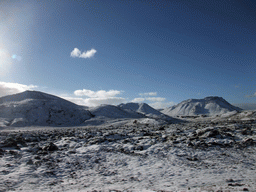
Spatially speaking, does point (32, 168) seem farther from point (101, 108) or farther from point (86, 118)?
point (101, 108)

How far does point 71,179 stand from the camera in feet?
24.1

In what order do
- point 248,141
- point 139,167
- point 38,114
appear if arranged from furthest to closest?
point 38,114 → point 248,141 → point 139,167

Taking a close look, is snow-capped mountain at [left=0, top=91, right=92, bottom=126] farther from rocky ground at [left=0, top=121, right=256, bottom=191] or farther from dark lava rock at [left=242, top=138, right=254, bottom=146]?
dark lava rock at [left=242, top=138, right=254, bottom=146]

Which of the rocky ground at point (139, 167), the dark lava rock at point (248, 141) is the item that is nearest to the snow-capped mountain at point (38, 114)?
the rocky ground at point (139, 167)

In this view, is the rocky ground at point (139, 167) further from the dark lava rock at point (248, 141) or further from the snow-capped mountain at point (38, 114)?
the snow-capped mountain at point (38, 114)

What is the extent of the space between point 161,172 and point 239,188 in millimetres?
3468

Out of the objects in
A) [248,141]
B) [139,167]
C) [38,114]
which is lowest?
[139,167]

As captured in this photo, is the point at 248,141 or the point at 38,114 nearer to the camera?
the point at 248,141

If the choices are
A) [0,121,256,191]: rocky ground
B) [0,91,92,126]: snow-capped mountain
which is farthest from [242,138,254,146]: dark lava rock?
[0,91,92,126]: snow-capped mountain

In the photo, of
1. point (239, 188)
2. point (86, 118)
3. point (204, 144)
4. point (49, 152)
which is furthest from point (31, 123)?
point (239, 188)

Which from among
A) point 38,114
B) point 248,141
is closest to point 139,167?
point 248,141

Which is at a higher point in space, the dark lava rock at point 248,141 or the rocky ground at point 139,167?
the dark lava rock at point 248,141

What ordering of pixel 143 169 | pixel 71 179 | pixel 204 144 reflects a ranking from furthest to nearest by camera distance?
pixel 204 144 < pixel 143 169 < pixel 71 179

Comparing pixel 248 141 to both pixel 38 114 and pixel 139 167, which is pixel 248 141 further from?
pixel 38 114
